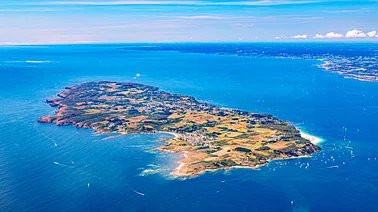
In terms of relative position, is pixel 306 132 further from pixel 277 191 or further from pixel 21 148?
pixel 21 148

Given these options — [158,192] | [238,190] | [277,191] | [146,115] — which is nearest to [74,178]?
[158,192]

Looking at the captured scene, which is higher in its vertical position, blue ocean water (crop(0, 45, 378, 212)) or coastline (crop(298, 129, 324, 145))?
coastline (crop(298, 129, 324, 145))

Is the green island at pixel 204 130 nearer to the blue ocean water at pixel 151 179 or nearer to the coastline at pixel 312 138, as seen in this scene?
the coastline at pixel 312 138

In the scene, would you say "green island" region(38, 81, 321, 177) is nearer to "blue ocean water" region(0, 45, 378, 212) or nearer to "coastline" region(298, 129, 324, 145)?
"coastline" region(298, 129, 324, 145)

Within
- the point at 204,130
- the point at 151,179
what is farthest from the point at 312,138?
the point at 151,179

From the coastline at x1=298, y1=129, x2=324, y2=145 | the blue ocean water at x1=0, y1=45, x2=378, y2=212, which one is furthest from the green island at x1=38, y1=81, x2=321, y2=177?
the blue ocean water at x1=0, y1=45, x2=378, y2=212

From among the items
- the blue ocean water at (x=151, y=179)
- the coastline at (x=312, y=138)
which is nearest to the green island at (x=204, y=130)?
the coastline at (x=312, y=138)

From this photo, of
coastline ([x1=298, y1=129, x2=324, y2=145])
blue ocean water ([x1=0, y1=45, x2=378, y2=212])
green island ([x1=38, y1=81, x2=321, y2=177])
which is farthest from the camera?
coastline ([x1=298, y1=129, x2=324, y2=145])

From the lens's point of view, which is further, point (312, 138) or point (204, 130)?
point (204, 130)

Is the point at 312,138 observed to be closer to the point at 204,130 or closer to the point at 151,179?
the point at 204,130

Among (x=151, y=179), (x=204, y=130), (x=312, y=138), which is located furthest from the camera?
(x=204, y=130)
